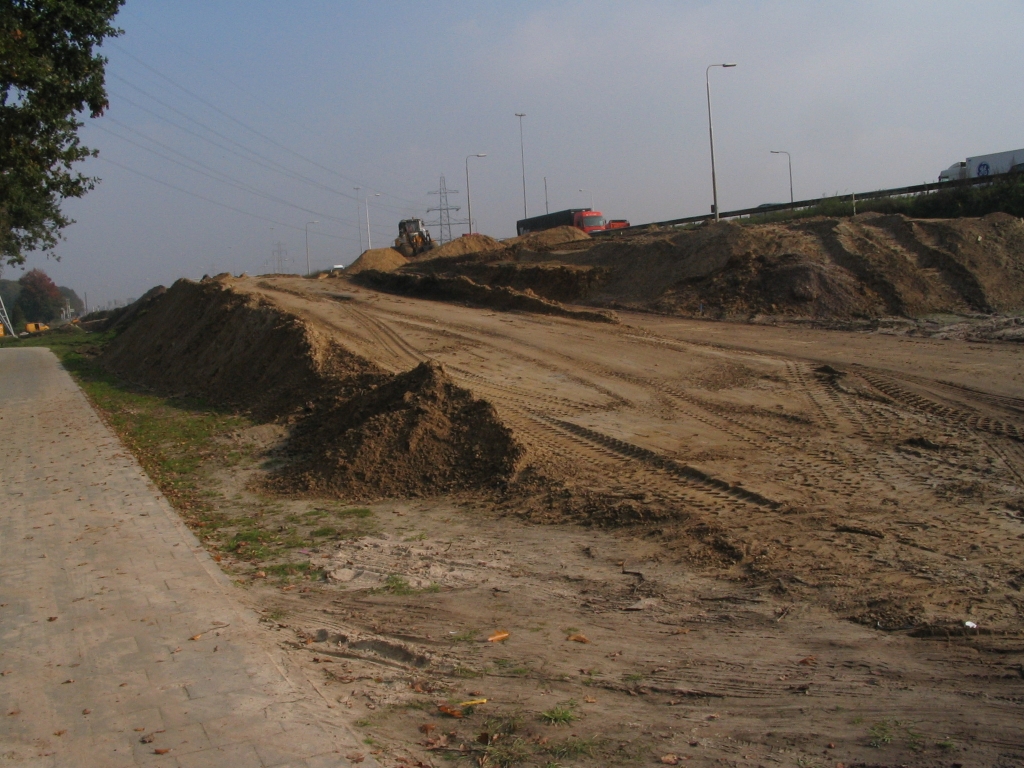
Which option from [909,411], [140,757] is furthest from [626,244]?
[140,757]

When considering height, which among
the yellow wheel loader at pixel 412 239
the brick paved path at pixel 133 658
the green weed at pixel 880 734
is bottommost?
the green weed at pixel 880 734

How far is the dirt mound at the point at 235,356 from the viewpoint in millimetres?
13797

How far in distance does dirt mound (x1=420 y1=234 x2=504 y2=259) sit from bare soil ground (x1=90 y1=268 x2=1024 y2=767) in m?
27.7

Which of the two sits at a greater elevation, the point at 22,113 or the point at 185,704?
the point at 22,113

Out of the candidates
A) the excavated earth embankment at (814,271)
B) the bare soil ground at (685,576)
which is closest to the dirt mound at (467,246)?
the excavated earth embankment at (814,271)

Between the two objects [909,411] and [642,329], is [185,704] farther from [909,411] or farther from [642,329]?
[642,329]

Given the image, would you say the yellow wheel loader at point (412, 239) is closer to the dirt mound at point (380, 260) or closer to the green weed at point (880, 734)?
the dirt mound at point (380, 260)

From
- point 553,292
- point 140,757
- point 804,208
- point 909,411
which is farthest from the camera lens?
point 804,208

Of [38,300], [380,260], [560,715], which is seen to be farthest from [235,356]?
[38,300]

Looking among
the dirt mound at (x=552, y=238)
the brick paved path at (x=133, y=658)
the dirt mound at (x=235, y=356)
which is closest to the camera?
the brick paved path at (x=133, y=658)

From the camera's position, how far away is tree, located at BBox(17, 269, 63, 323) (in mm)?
125688

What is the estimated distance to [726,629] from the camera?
5.27m

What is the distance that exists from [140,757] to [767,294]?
19.5 meters

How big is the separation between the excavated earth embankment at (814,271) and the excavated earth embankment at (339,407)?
33.8 feet
